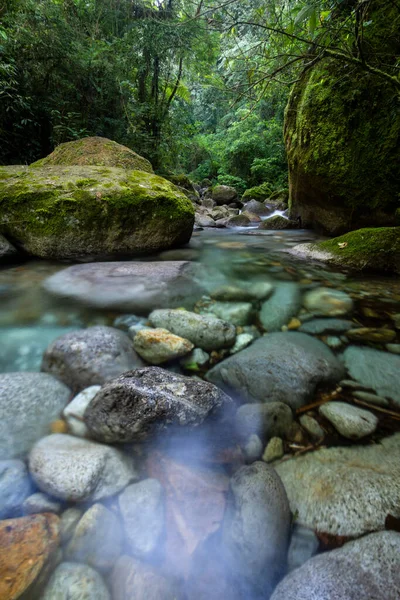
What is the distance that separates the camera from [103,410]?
117 centimetres

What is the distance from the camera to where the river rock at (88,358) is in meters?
1.49

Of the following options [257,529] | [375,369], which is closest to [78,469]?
[257,529]

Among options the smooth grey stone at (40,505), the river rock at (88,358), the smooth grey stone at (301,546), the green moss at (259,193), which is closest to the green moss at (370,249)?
the river rock at (88,358)

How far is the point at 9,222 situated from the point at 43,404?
3.01 metres

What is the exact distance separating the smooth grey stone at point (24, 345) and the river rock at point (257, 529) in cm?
130

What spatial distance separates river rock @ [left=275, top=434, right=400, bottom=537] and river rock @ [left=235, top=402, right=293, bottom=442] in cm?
14

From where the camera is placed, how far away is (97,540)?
2.81ft

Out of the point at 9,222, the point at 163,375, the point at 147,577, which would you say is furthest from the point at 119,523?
the point at 9,222

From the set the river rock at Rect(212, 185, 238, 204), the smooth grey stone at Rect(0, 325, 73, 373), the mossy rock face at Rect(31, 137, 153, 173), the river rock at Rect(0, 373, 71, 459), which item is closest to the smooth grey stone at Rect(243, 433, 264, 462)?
the river rock at Rect(0, 373, 71, 459)

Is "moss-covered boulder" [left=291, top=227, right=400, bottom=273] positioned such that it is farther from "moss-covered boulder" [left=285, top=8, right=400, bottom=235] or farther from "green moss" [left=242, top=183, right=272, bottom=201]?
"green moss" [left=242, top=183, right=272, bottom=201]

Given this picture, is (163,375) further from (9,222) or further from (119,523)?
(9,222)

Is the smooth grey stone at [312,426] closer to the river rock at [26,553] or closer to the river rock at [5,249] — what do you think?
the river rock at [26,553]

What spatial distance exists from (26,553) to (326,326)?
2.07 meters

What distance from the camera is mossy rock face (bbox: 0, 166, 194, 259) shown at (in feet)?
11.0
